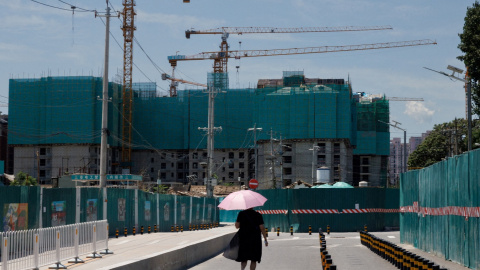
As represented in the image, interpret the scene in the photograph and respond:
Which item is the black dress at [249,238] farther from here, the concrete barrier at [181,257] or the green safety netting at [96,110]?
the green safety netting at [96,110]

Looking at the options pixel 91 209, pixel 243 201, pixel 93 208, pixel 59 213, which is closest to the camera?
pixel 243 201

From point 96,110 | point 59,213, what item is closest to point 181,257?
point 59,213

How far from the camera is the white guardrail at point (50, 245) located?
46.3ft

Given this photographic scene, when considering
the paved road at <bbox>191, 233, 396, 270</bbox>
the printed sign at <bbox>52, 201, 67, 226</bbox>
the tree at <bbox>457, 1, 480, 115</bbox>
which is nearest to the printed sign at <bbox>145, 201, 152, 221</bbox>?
the printed sign at <bbox>52, 201, 67, 226</bbox>

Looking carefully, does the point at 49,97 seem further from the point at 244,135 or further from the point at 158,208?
the point at 158,208

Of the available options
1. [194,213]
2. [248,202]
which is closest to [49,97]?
[194,213]

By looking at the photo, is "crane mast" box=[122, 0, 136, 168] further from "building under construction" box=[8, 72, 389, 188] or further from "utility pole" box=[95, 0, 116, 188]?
"utility pole" box=[95, 0, 116, 188]

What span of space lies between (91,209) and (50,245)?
57.9ft

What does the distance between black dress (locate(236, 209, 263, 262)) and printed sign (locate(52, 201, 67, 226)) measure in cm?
1531

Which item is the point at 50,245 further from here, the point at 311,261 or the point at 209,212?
the point at 209,212

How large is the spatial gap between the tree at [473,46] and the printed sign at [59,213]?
38.5 meters

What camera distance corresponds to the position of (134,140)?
160m

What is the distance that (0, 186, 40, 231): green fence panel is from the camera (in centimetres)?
2522

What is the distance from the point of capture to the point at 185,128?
161375mm
